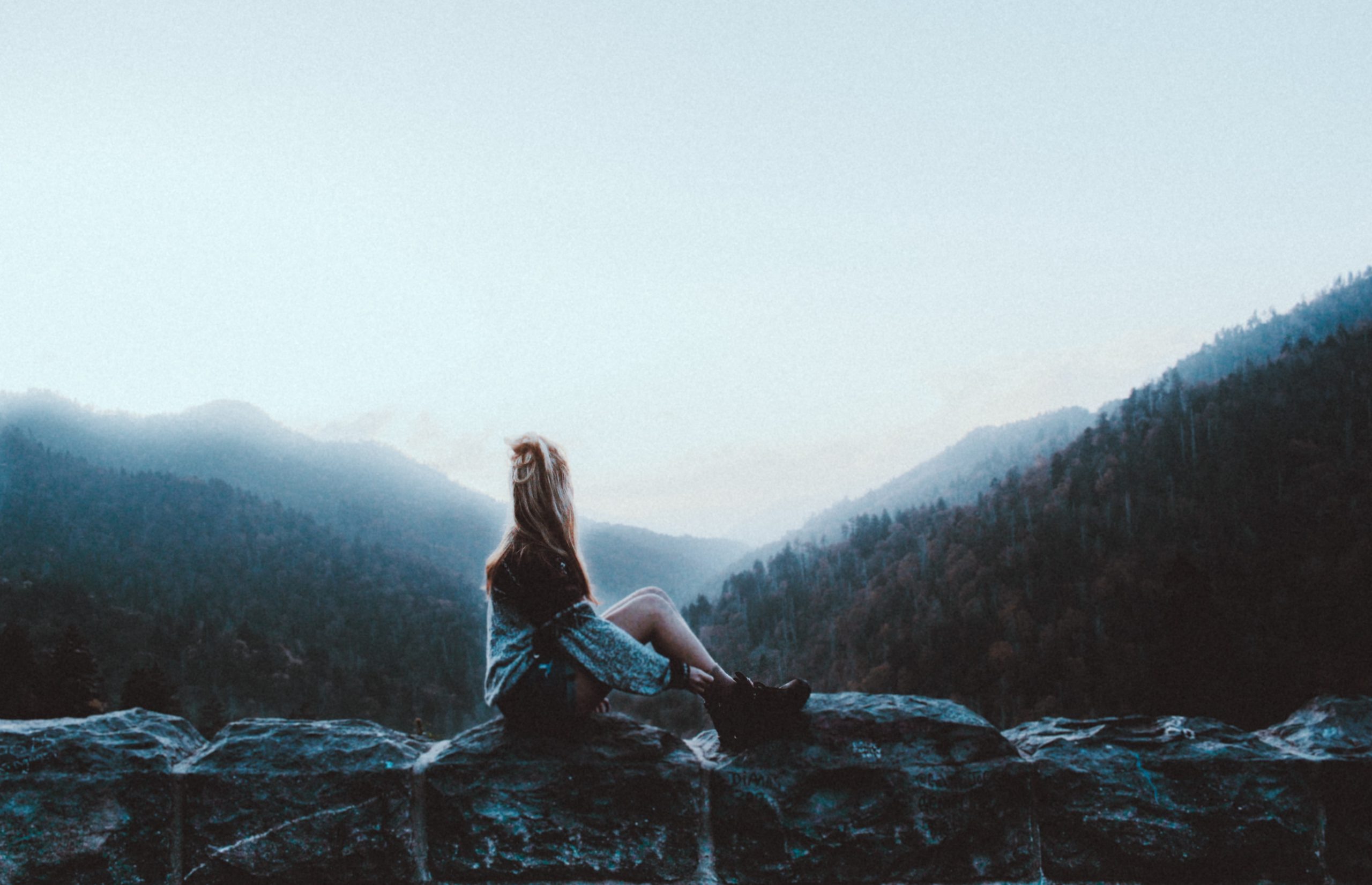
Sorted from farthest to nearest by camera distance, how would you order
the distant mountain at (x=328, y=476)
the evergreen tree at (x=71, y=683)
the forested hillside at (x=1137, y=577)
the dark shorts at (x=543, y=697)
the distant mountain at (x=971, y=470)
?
the distant mountain at (x=971, y=470) → the distant mountain at (x=328, y=476) → the forested hillside at (x=1137, y=577) → the evergreen tree at (x=71, y=683) → the dark shorts at (x=543, y=697)

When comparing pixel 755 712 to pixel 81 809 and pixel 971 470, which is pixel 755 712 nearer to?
pixel 81 809

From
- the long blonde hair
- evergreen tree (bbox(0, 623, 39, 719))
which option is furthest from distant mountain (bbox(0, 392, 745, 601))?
the long blonde hair

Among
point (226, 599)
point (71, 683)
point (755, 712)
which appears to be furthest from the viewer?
point (226, 599)

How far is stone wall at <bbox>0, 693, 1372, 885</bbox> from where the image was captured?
208cm

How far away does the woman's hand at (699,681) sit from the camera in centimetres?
238

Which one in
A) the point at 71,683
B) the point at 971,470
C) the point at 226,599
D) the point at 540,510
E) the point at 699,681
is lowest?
the point at 71,683

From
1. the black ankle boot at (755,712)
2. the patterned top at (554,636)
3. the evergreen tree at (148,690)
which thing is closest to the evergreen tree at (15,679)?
the evergreen tree at (148,690)

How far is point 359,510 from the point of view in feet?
500

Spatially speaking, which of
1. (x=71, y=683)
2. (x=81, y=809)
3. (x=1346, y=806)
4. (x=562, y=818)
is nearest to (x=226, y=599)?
(x=71, y=683)

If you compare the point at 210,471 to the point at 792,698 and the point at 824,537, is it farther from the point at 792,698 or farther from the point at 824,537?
the point at 792,698

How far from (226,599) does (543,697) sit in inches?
4429

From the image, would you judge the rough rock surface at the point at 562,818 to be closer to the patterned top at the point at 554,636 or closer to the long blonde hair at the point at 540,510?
the patterned top at the point at 554,636

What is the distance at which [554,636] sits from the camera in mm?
2490

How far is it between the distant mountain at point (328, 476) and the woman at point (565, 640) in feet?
407
